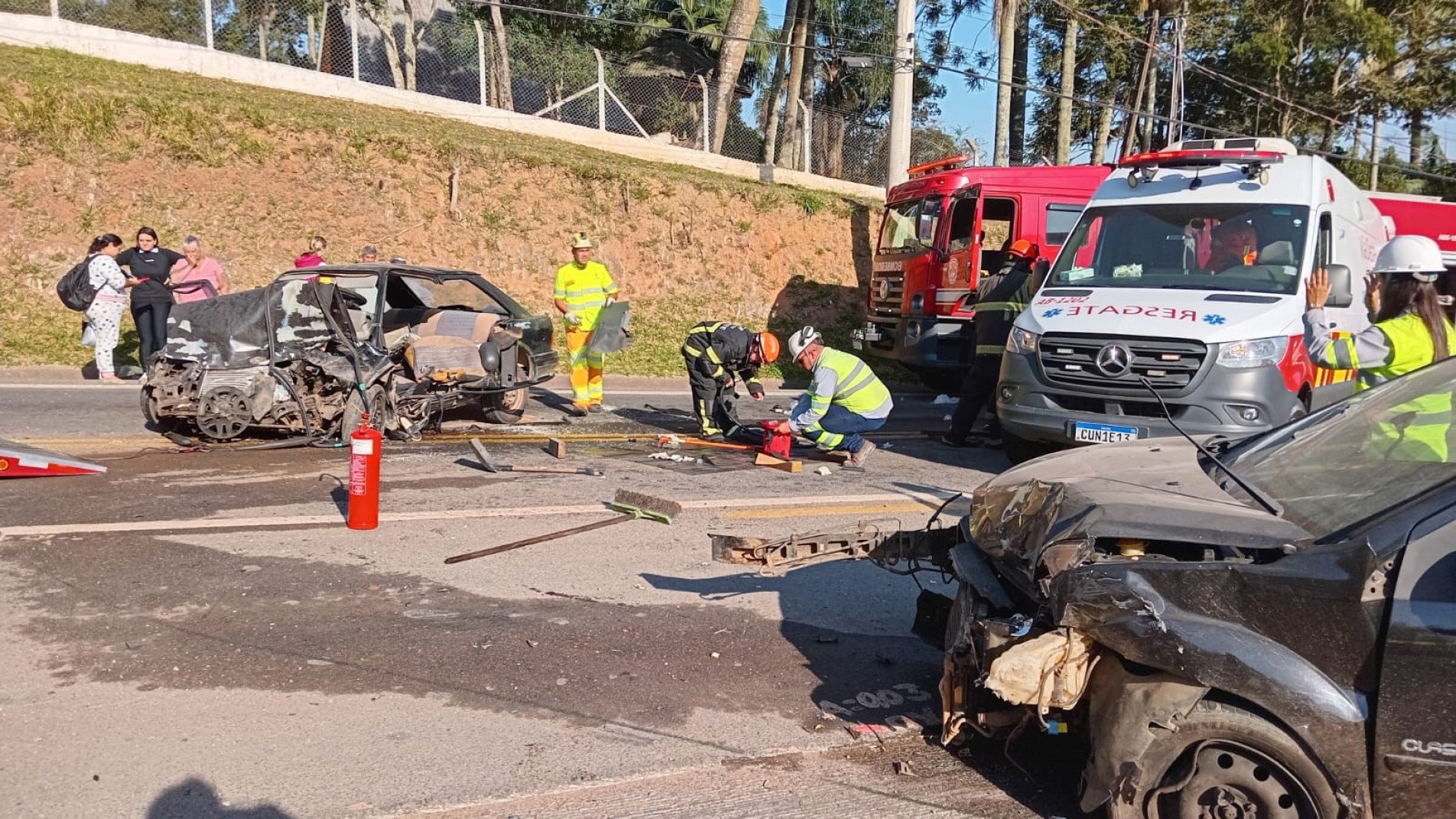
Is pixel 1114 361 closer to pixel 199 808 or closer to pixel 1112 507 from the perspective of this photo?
pixel 1112 507

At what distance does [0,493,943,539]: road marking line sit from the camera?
18.9 feet

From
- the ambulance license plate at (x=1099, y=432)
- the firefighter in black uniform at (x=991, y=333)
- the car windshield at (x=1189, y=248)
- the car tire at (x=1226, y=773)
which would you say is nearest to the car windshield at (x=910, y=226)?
the firefighter in black uniform at (x=991, y=333)

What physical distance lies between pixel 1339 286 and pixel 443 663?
245 inches

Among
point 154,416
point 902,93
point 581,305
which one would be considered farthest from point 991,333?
point 902,93

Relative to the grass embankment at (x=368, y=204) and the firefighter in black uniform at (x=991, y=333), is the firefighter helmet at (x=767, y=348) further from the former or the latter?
the grass embankment at (x=368, y=204)

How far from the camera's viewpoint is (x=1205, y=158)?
848 centimetres

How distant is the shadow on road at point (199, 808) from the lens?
305cm

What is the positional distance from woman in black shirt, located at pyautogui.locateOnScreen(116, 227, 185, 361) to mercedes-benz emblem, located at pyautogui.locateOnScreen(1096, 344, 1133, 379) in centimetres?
941

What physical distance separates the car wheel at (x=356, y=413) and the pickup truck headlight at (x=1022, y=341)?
16.5 feet

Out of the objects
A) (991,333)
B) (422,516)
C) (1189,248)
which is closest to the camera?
(422,516)

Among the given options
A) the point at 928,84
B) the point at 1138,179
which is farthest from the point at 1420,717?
the point at 928,84

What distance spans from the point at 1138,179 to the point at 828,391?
3180 mm

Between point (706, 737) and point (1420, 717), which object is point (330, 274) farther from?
point (1420, 717)

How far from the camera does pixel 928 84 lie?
42.6 m
